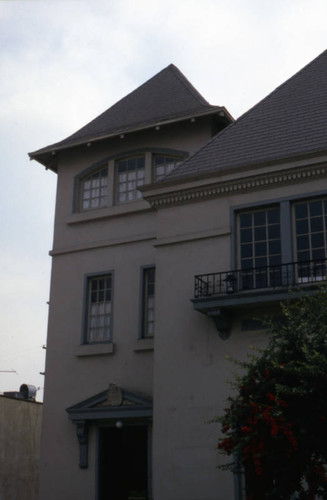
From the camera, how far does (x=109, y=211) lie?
2166 cm

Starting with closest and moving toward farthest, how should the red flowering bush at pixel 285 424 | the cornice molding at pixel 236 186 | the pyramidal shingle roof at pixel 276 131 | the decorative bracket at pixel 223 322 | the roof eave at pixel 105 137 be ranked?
the red flowering bush at pixel 285 424 < the decorative bracket at pixel 223 322 < the cornice molding at pixel 236 186 < the pyramidal shingle roof at pixel 276 131 < the roof eave at pixel 105 137

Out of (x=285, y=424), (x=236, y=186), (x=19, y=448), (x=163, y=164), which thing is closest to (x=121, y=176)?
(x=163, y=164)

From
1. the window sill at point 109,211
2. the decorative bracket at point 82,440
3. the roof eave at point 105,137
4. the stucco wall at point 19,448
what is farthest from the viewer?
the stucco wall at point 19,448

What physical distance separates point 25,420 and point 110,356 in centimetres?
947

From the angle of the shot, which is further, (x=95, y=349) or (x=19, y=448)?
(x=19, y=448)

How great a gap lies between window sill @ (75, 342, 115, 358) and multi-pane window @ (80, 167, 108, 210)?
14.4 ft

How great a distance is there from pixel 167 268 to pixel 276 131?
450 cm

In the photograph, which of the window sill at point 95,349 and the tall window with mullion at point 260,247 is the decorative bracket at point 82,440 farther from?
the tall window with mullion at point 260,247

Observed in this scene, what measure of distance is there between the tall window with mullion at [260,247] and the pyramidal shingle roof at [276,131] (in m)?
1.33

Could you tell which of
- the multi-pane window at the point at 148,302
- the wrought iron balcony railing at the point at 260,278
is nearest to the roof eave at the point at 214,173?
the wrought iron balcony railing at the point at 260,278

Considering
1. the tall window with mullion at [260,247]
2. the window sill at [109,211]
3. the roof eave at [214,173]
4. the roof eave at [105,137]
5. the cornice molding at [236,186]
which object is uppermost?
the roof eave at [105,137]

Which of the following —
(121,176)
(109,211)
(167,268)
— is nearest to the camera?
(167,268)

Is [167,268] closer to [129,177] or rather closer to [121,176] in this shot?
[129,177]

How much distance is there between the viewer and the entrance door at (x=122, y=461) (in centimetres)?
1953
